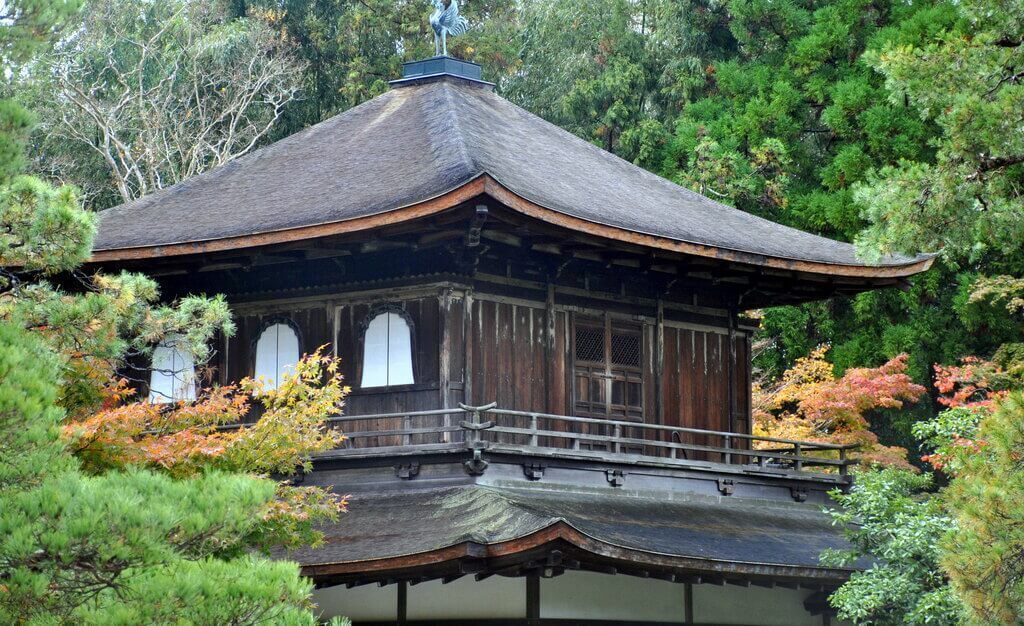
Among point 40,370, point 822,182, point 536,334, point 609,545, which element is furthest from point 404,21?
point 40,370

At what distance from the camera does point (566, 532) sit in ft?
45.8

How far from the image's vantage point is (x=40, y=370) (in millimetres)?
8812

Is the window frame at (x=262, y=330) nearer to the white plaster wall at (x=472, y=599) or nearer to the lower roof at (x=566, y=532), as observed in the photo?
the lower roof at (x=566, y=532)

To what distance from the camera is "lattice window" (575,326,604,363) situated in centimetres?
1900

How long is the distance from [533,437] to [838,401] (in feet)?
34.2

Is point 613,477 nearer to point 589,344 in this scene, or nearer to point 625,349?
point 589,344

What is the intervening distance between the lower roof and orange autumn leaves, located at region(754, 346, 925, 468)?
788 cm

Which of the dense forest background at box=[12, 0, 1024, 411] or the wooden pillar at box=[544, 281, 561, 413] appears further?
the dense forest background at box=[12, 0, 1024, 411]

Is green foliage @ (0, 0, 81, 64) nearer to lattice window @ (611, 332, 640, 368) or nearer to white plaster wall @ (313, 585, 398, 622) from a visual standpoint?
white plaster wall @ (313, 585, 398, 622)

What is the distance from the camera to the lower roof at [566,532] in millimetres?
14234

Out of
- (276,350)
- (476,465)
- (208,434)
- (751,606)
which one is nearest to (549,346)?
(476,465)

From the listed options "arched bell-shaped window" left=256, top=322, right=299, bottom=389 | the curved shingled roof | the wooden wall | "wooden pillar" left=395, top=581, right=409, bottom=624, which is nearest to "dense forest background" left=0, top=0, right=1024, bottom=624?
"arched bell-shaped window" left=256, top=322, right=299, bottom=389

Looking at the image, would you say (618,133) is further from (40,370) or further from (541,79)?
(40,370)

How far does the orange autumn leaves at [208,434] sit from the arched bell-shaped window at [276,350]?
3118 mm
